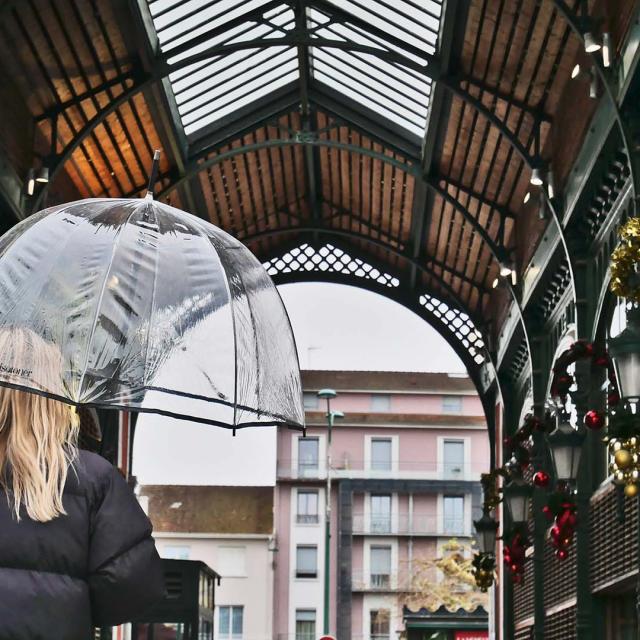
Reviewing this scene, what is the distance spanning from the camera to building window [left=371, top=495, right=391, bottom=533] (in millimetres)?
49344

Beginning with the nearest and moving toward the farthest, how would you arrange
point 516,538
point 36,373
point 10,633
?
1. point 10,633
2. point 36,373
3. point 516,538

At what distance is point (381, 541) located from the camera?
4903 cm

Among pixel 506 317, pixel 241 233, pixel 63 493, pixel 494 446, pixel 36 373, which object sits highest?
pixel 241 233

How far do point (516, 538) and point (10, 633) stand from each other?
1043 cm

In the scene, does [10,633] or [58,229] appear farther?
[58,229]

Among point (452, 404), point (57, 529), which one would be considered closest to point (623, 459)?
point (57, 529)

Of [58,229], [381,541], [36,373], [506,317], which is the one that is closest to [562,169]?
[506,317]

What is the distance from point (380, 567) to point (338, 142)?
108 ft

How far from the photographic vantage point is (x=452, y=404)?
51.7 m

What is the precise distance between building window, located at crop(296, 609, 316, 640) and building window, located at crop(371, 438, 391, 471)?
5.73 metres

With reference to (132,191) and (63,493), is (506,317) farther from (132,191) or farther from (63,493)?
(63,493)

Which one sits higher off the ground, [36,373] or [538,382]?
[538,382]

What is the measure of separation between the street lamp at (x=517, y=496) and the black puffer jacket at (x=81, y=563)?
9738 millimetres

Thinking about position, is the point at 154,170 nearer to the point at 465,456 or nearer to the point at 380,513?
the point at 380,513
